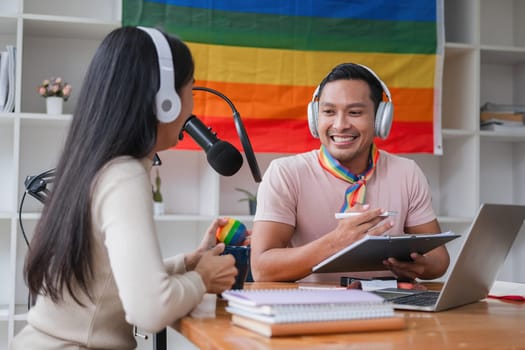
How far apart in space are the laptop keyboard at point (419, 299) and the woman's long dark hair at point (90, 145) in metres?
0.58

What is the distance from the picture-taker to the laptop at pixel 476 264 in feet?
4.42

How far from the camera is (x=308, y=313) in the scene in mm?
1080

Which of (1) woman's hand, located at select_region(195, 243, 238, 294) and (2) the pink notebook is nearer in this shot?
(2) the pink notebook

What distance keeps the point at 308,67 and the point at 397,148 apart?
571mm

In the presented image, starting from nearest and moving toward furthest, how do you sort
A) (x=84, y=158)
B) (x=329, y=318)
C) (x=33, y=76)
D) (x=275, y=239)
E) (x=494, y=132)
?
(x=329, y=318) → (x=84, y=158) → (x=275, y=239) → (x=33, y=76) → (x=494, y=132)

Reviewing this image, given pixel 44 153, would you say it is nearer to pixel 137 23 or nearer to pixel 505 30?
pixel 137 23

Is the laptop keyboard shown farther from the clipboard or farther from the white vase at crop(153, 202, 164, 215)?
the white vase at crop(153, 202, 164, 215)

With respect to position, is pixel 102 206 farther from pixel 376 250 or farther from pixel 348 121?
pixel 348 121

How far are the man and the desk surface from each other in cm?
58

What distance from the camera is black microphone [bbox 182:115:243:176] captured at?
1.42 m

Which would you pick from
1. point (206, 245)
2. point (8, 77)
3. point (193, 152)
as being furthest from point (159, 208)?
point (206, 245)

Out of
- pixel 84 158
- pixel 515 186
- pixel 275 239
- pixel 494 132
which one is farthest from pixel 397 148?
pixel 84 158

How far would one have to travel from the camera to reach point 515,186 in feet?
12.4

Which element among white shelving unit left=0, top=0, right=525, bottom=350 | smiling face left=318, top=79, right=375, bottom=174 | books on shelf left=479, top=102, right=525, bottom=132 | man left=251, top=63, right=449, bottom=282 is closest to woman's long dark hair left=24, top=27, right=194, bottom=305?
man left=251, top=63, right=449, bottom=282
